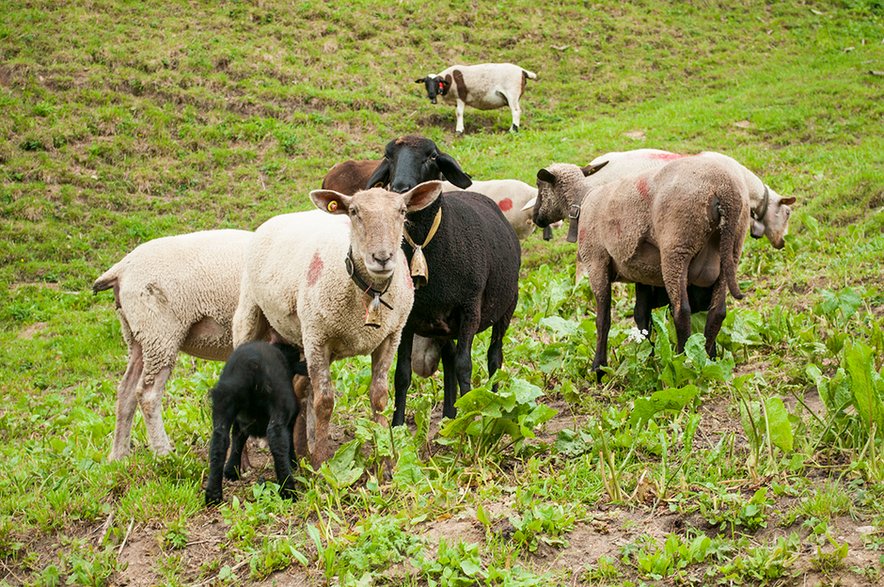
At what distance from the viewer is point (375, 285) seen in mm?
5504

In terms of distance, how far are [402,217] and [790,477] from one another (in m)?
2.59

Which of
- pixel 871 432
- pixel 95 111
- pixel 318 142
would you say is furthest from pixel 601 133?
pixel 871 432

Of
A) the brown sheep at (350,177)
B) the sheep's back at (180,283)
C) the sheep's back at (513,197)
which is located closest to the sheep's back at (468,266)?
the sheep's back at (180,283)

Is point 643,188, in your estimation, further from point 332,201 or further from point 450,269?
point 332,201

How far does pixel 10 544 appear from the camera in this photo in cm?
523

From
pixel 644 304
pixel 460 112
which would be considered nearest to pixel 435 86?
pixel 460 112

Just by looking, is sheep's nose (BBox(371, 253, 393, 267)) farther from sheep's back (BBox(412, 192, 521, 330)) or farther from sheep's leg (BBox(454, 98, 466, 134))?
sheep's leg (BBox(454, 98, 466, 134))

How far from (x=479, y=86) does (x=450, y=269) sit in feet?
50.3

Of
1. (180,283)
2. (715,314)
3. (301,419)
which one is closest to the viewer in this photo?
(301,419)

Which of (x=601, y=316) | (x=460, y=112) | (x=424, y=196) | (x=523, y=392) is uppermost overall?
(x=424, y=196)

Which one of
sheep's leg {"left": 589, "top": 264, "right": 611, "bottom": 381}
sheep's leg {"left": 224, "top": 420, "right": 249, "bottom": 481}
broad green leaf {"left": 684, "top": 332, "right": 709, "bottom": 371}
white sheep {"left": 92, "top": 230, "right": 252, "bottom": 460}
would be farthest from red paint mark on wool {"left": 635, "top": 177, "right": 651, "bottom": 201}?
sheep's leg {"left": 224, "top": 420, "right": 249, "bottom": 481}

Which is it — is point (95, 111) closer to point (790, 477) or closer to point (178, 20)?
point (178, 20)

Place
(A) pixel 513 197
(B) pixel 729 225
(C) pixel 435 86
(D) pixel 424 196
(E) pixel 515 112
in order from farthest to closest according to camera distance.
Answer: (C) pixel 435 86 → (E) pixel 515 112 → (A) pixel 513 197 → (B) pixel 729 225 → (D) pixel 424 196

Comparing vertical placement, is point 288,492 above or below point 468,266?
below
